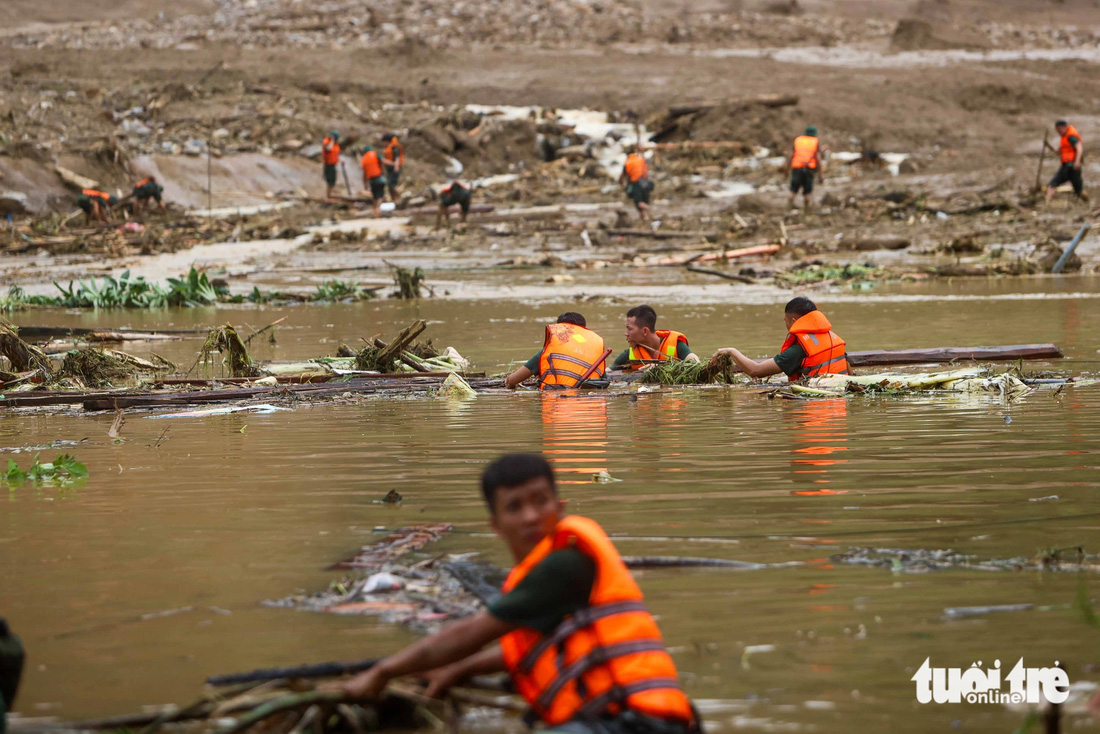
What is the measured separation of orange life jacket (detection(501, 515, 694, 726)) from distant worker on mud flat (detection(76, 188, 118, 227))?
26474 mm

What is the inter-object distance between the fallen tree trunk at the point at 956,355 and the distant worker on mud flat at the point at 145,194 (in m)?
20.6

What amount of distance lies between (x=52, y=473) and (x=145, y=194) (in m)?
22.3

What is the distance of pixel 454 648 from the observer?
3578 millimetres

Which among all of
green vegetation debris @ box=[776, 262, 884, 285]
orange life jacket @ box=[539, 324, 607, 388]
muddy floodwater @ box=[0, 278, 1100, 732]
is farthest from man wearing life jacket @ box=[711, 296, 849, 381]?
green vegetation debris @ box=[776, 262, 884, 285]

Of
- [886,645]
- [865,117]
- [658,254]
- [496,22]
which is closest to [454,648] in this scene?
[886,645]

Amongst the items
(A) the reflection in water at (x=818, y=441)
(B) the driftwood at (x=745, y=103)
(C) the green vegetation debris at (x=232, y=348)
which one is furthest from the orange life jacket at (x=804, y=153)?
(C) the green vegetation debris at (x=232, y=348)

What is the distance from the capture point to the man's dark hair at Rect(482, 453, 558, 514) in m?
3.63

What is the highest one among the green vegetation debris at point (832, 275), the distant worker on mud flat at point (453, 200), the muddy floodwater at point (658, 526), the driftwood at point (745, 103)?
the driftwood at point (745, 103)

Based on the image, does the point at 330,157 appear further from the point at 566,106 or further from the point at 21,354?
the point at 21,354

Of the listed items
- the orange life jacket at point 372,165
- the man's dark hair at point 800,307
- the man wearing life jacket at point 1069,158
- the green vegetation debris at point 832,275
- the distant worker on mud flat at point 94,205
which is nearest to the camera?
the man's dark hair at point 800,307

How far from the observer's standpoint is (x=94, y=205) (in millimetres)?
28203

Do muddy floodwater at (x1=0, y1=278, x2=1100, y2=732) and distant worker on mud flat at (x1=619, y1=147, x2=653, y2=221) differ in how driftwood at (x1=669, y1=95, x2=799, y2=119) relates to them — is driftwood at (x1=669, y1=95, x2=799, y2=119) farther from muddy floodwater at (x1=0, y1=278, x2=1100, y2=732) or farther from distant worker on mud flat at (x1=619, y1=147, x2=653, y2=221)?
muddy floodwater at (x1=0, y1=278, x2=1100, y2=732)

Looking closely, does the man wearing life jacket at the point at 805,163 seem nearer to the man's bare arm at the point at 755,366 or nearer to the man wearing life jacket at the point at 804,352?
the man wearing life jacket at the point at 804,352

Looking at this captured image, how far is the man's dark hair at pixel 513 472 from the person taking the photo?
363cm
